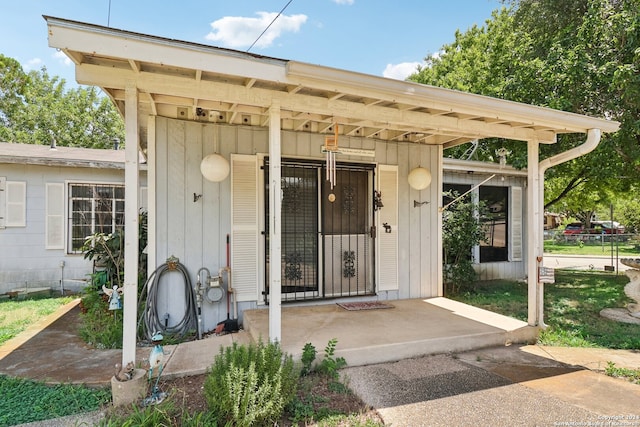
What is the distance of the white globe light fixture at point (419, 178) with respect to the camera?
4.74 m

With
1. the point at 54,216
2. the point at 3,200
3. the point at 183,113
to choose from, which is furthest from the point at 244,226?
the point at 3,200

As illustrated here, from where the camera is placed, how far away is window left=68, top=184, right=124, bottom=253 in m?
6.77

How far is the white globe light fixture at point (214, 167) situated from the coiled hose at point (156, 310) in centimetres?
100

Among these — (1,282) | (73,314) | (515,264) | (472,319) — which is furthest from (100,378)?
(515,264)

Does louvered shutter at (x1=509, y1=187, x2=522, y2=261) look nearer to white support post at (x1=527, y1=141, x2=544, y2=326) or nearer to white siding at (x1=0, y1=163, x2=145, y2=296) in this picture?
white support post at (x1=527, y1=141, x2=544, y2=326)

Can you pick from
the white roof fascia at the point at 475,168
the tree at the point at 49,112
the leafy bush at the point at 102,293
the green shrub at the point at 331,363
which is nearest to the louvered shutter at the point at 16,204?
the leafy bush at the point at 102,293

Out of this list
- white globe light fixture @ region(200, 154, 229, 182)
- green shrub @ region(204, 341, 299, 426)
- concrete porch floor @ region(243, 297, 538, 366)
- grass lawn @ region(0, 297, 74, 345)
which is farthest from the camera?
grass lawn @ region(0, 297, 74, 345)

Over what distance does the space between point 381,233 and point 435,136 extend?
5.08 ft

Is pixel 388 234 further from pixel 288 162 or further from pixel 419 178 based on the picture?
pixel 288 162

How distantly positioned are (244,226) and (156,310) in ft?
4.25

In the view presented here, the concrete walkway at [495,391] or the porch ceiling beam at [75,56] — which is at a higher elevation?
the porch ceiling beam at [75,56]

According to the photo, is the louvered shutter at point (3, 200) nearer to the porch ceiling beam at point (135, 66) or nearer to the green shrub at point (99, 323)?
the green shrub at point (99, 323)

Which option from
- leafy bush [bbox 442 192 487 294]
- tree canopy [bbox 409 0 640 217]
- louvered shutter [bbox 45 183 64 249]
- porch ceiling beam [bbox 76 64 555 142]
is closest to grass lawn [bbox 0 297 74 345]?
louvered shutter [bbox 45 183 64 249]

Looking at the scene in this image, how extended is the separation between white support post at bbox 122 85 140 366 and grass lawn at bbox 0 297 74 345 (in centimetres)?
238
